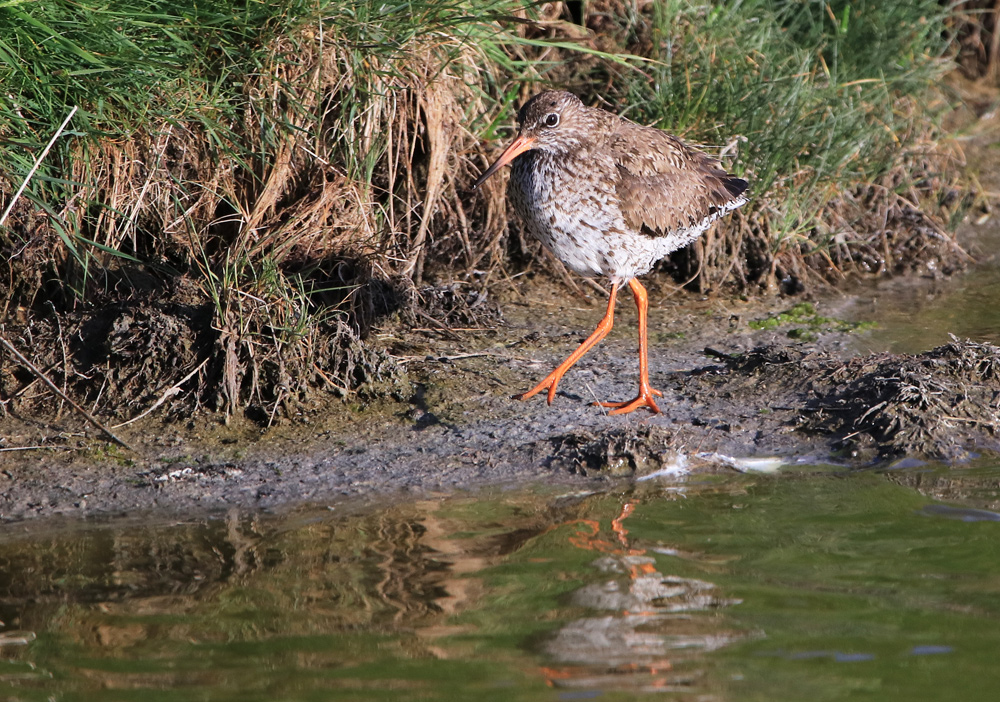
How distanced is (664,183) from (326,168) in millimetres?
1810

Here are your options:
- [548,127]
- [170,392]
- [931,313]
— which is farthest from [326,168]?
[931,313]

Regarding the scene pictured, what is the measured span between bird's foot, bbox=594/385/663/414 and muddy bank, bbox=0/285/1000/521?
40mm

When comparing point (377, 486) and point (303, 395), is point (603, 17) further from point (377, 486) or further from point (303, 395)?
point (377, 486)

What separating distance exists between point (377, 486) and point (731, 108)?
3.53 metres

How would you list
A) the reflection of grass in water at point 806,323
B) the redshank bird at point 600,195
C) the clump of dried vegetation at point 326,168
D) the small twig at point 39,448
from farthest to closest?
the reflection of grass in water at point 806,323
the redshank bird at point 600,195
the clump of dried vegetation at point 326,168
the small twig at point 39,448

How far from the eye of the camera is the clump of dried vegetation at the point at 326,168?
5191mm

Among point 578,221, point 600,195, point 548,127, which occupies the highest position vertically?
point 548,127

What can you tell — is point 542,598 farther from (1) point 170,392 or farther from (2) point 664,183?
(2) point 664,183

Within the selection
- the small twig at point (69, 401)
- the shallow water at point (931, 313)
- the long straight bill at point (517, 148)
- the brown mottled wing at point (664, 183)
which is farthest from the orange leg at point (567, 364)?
the small twig at point (69, 401)

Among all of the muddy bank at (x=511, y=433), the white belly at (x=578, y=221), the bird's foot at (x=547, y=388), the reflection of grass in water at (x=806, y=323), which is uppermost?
the white belly at (x=578, y=221)

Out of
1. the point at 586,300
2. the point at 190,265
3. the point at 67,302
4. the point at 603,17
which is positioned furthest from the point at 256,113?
the point at 603,17

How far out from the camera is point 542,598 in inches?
145

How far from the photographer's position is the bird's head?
5.56 metres

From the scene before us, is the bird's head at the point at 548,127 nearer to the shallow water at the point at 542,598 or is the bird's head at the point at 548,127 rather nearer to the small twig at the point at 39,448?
the shallow water at the point at 542,598
